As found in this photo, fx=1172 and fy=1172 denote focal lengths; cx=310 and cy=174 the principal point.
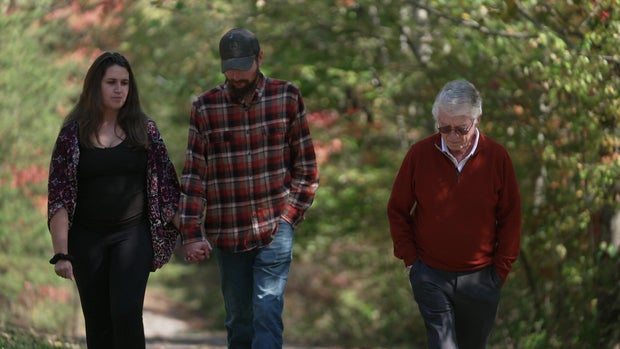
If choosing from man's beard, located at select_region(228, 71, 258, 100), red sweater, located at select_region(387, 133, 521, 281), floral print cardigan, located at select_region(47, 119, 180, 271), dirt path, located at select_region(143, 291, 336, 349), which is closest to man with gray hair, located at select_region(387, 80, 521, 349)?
red sweater, located at select_region(387, 133, 521, 281)

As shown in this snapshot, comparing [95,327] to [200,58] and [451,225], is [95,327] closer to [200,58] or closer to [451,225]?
[451,225]

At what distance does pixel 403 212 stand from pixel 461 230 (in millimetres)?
351

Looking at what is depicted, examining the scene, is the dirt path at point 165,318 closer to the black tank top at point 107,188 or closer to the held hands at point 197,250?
the held hands at point 197,250

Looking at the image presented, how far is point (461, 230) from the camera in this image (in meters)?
5.96

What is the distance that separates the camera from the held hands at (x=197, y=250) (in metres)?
6.49

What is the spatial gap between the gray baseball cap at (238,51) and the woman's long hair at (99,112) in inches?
20.5

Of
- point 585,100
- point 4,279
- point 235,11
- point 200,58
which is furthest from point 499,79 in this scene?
point 4,279

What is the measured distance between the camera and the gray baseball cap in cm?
637

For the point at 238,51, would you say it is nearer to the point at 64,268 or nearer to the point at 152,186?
the point at 152,186

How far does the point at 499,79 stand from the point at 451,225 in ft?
19.3

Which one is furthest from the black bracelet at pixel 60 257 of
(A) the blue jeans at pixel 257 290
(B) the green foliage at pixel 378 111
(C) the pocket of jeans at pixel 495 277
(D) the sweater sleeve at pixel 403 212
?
(B) the green foliage at pixel 378 111

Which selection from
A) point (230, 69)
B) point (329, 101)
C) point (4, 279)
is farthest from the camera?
point (4, 279)

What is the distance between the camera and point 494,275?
6070 millimetres

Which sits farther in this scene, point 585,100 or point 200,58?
point 200,58
